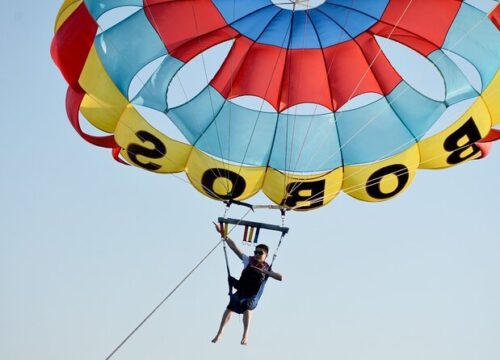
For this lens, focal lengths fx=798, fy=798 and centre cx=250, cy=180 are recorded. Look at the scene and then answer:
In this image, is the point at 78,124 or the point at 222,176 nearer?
the point at 78,124

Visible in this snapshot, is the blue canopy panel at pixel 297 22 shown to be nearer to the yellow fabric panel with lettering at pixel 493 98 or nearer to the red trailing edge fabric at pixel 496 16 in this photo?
the red trailing edge fabric at pixel 496 16

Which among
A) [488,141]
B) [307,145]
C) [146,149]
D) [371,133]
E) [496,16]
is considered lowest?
[146,149]

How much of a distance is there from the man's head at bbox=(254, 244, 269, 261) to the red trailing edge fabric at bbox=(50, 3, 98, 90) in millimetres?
2735

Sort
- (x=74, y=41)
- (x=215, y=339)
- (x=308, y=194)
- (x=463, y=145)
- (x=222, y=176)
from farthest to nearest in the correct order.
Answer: (x=308, y=194) < (x=222, y=176) < (x=463, y=145) < (x=74, y=41) < (x=215, y=339)

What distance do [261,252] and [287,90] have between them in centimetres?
216

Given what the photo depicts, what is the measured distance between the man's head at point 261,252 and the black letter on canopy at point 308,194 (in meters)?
1.31

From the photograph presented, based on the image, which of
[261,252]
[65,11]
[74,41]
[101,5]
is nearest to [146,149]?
[74,41]

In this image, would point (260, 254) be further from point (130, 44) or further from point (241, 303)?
point (130, 44)

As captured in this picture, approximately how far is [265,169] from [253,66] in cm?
116

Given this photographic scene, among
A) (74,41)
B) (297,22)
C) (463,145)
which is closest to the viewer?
(74,41)

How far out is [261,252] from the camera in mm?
7629

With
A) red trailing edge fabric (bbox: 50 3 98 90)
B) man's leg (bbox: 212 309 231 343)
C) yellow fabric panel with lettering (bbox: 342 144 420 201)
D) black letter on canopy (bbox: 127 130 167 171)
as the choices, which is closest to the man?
man's leg (bbox: 212 309 231 343)

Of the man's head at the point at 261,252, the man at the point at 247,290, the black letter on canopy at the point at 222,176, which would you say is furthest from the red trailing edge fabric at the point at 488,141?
the man at the point at 247,290

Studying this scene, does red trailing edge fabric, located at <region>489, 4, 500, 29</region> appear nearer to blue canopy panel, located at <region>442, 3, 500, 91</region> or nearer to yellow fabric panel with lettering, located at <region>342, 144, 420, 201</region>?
blue canopy panel, located at <region>442, 3, 500, 91</region>
